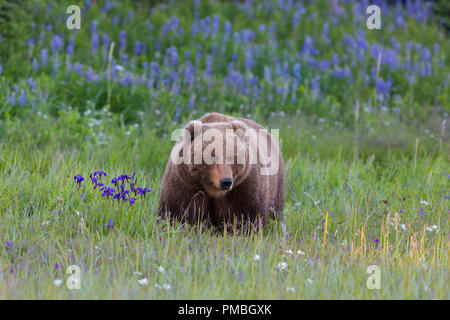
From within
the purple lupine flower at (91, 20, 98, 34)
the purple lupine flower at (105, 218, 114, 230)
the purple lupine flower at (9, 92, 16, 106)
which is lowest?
the purple lupine flower at (105, 218, 114, 230)

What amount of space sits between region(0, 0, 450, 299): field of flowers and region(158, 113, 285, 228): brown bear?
16 cm

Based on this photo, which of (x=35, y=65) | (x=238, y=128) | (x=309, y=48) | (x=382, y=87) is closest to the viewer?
(x=238, y=128)

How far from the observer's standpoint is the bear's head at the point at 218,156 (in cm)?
438

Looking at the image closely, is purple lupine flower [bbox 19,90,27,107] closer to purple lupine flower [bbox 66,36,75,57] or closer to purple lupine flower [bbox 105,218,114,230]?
purple lupine flower [bbox 66,36,75,57]

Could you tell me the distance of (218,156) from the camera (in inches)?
173

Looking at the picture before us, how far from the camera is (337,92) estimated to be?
9852mm

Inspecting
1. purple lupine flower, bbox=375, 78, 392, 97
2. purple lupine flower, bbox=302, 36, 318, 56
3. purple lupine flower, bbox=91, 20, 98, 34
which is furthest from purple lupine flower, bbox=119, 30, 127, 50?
purple lupine flower, bbox=375, 78, 392, 97

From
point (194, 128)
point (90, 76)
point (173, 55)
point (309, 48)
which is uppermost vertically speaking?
point (309, 48)

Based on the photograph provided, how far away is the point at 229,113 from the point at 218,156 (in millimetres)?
4219

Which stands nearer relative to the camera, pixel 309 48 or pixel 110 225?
pixel 110 225

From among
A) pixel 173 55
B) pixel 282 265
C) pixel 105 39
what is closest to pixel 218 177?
pixel 282 265

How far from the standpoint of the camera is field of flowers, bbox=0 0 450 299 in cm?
392

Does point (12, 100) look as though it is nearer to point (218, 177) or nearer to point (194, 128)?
point (194, 128)

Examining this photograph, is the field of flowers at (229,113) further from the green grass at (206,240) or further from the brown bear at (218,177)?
the brown bear at (218,177)
